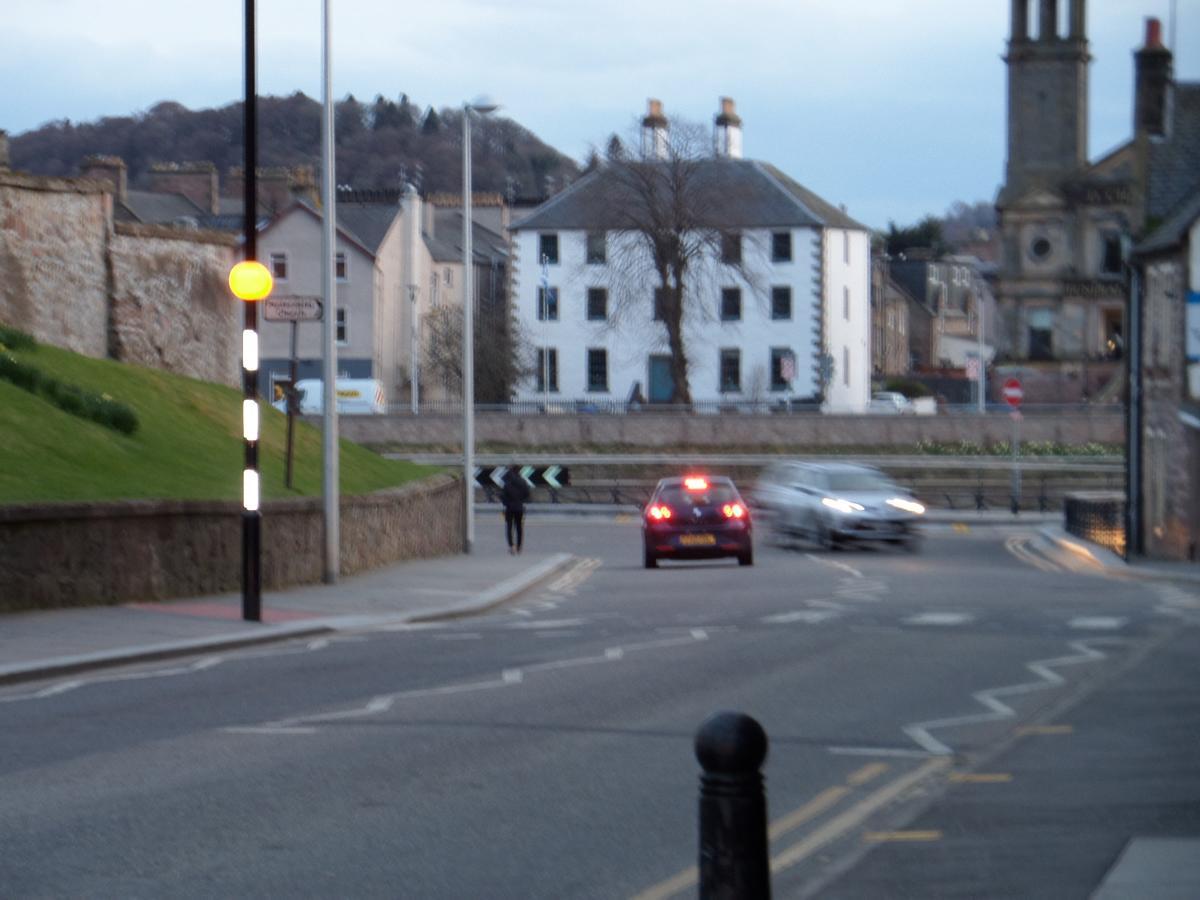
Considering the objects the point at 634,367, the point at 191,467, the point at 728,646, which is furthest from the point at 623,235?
the point at 728,646

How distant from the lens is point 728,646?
1820 cm

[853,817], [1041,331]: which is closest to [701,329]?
[1041,331]

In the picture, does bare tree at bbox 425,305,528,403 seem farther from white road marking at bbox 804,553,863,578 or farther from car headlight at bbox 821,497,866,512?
white road marking at bbox 804,553,863,578

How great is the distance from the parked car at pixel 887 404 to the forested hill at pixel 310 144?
5667cm

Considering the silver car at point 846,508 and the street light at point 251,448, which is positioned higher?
the street light at point 251,448

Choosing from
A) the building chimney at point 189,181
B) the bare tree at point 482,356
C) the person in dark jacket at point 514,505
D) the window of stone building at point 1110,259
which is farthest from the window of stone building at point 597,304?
the person in dark jacket at point 514,505

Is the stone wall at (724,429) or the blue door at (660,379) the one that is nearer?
the stone wall at (724,429)

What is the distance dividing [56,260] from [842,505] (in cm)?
1583

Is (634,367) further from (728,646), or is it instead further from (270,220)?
(728,646)

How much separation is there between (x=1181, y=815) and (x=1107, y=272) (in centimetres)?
7954

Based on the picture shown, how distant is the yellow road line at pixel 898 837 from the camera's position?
8.90 meters

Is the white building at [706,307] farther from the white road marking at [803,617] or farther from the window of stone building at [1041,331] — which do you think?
the white road marking at [803,617]

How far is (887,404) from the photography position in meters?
81.3

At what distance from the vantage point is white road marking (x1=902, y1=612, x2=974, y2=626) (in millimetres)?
20797
